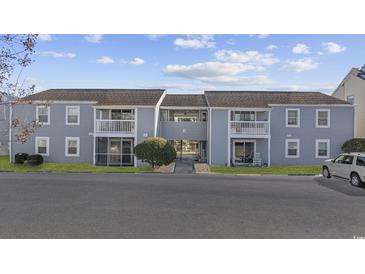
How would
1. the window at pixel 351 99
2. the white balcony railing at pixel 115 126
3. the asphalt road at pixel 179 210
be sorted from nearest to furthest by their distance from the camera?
1. the asphalt road at pixel 179 210
2. the white balcony railing at pixel 115 126
3. the window at pixel 351 99

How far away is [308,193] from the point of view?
1245 cm

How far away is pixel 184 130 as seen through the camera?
2572cm


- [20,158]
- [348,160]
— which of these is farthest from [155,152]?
[348,160]

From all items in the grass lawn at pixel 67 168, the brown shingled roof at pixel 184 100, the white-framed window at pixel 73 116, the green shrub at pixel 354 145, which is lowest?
the grass lawn at pixel 67 168

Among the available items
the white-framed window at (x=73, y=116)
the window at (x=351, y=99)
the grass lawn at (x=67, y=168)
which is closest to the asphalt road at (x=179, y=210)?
the grass lawn at (x=67, y=168)

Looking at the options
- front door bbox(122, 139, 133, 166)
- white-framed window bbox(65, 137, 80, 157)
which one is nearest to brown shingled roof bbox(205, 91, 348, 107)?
front door bbox(122, 139, 133, 166)

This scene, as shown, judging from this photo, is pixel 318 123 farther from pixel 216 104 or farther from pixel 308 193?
pixel 308 193

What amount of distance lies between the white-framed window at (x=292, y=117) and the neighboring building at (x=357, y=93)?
6658 millimetres

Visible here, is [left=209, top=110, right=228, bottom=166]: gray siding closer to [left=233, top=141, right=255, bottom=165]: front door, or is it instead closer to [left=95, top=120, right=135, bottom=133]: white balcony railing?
[left=233, top=141, right=255, bottom=165]: front door

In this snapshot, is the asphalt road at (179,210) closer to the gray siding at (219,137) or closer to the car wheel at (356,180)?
the car wheel at (356,180)

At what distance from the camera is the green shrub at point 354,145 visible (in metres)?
22.6

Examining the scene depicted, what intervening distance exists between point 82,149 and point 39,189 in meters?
11.8

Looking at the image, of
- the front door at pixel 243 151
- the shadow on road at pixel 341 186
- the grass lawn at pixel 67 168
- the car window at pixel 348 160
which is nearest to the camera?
the shadow on road at pixel 341 186

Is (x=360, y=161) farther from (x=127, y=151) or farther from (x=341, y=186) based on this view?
(x=127, y=151)
